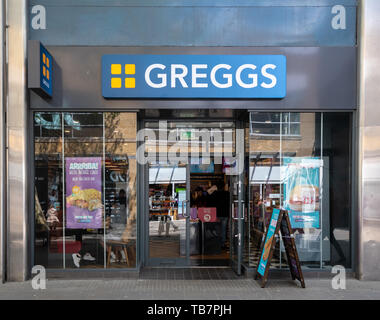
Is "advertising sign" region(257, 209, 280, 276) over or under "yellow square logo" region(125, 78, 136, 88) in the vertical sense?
under

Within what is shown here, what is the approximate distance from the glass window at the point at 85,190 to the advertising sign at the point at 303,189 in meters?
3.08

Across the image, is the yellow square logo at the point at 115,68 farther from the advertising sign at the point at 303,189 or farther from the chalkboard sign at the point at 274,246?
the chalkboard sign at the point at 274,246

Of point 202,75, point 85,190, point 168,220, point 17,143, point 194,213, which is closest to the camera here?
point 17,143

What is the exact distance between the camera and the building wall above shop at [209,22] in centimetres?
623

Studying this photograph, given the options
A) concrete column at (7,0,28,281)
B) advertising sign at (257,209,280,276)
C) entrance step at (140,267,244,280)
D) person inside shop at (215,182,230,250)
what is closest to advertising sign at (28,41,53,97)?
concrete column at (7,0,28,281)

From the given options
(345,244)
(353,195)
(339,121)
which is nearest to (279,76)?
(339,121)

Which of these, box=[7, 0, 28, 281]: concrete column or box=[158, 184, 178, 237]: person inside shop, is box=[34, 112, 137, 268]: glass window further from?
box=[158, 184, 178, 237]: person inside shop

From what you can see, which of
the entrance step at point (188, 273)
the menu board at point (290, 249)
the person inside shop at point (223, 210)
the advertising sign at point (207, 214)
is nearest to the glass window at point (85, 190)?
the entrance step at point (188, 273)

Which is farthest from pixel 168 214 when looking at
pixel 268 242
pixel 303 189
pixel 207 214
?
pixel 303 189

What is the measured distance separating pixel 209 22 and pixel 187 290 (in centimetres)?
493

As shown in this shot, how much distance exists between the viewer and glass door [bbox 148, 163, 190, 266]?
715cm

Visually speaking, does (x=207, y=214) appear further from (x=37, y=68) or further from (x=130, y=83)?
(x=37, y=68)

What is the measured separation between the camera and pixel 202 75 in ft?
20.1

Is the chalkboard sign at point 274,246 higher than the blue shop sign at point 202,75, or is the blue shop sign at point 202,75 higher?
the blue shop sign at point 202,75
